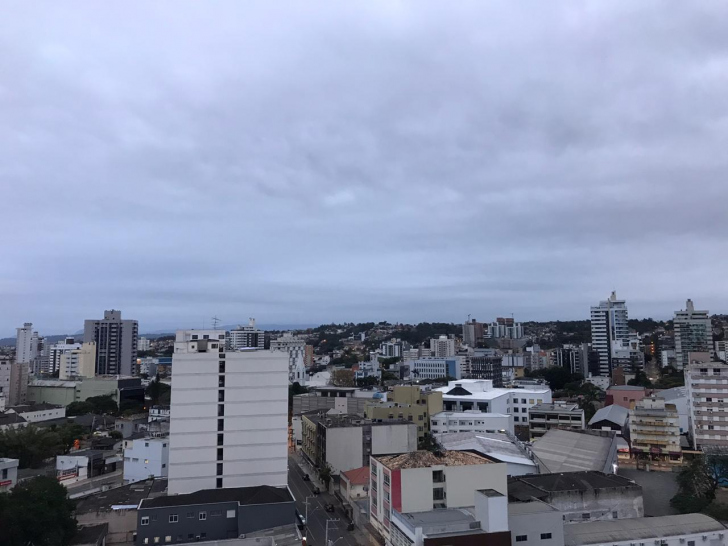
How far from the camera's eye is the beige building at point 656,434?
47188 millimetres

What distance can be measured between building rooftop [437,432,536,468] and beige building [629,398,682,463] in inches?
482

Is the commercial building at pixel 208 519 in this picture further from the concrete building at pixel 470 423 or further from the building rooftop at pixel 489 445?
the concrete building at pixel 470 423

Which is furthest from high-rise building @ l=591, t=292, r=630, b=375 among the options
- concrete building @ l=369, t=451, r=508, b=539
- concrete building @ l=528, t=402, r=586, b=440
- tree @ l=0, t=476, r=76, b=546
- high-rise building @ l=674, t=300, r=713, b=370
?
tree @ l=0, t=476, r=76, b=546

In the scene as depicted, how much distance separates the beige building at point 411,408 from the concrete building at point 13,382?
6188 centimetres

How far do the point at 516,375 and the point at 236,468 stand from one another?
3400 inches

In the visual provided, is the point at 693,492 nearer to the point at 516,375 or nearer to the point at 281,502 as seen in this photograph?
the point at 281,502

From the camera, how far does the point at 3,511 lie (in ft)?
80.9

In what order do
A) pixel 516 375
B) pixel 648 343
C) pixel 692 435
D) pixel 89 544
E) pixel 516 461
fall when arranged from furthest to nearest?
pixel 648 343
pixel 516 375
pixel 692 435
pixel 516 461
pixel 89 544

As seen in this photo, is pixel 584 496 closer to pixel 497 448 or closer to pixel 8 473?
pixel 497 448

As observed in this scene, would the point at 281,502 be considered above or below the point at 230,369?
below

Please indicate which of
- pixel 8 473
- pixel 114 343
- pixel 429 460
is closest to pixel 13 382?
pixel 114 343

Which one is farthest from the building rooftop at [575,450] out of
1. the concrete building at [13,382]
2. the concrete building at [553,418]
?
the concrete building at [13,382]

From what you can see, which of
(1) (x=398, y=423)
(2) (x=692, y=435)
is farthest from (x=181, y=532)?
(2) (x=692, y=435)

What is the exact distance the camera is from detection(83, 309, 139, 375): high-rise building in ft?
381
